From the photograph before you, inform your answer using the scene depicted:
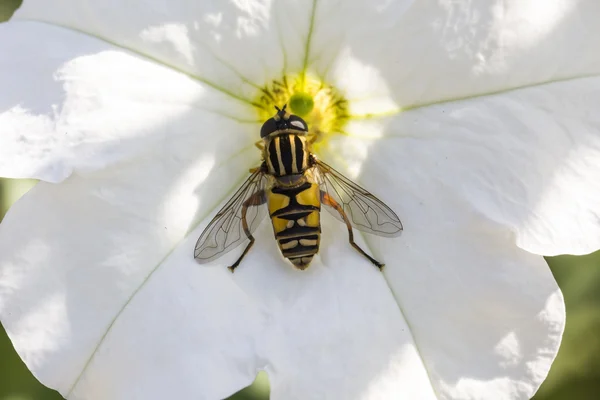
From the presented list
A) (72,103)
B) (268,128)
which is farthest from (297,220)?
(72,103)

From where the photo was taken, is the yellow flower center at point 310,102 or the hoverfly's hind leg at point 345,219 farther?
the yellow flower center at point 310,102

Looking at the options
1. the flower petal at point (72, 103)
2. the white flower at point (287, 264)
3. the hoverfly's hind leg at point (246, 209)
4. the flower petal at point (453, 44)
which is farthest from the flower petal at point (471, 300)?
the flower petal at point (72, 103)

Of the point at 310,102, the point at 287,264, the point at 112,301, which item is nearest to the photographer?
the point at 112,301

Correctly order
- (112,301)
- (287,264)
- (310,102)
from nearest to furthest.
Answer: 1. (112,301)
2. (287,264)
3. (310,102)

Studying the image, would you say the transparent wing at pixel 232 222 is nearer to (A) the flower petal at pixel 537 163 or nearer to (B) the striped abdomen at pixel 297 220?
(B) the striped abdomen at pixel 297 220

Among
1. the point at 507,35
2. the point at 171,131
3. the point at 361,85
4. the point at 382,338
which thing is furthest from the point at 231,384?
the point at 507,35

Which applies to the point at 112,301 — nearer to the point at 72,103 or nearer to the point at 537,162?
the point at 72,103
